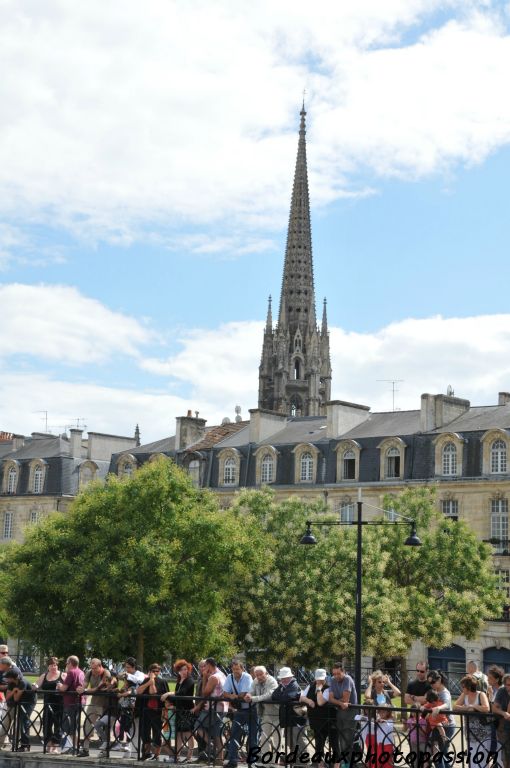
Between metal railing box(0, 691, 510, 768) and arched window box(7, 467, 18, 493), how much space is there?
53.4 metres

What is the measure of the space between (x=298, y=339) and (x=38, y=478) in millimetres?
64977

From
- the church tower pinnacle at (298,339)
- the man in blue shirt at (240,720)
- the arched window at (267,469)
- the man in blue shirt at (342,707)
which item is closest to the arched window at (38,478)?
the arched window at (267,469)

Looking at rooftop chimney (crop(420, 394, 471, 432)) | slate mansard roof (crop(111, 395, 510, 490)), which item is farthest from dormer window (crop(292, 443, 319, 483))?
rooftop chimney (crop(420, 394, 471, 432))

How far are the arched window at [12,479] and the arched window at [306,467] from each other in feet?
68.5

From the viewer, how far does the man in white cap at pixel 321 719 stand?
18891 millimetres

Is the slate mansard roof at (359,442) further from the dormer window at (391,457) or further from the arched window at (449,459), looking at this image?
the arched window at (449,459)

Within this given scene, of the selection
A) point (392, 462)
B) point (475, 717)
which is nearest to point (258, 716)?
point (475, 717)

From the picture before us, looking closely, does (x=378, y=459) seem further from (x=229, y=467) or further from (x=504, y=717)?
(x=504, y=717)

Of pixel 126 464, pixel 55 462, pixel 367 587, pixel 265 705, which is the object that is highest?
pixel 55 462

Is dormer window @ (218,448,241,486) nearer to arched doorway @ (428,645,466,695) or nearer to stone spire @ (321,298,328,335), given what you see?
arched doorway @ (428,645,466,695)

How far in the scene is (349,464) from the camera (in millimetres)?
62250

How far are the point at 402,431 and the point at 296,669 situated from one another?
1802 centimetres

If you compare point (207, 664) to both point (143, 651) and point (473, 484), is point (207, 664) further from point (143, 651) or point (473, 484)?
point (473, 484)

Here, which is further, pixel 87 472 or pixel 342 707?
pixel 87 472
